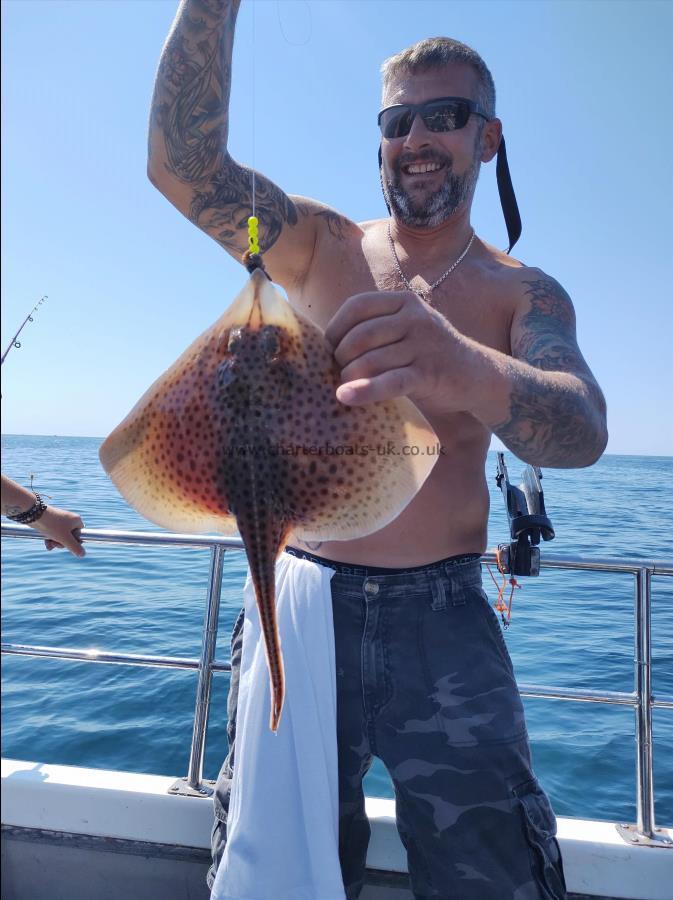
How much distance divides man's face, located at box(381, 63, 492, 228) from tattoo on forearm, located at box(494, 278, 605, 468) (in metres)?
0.65

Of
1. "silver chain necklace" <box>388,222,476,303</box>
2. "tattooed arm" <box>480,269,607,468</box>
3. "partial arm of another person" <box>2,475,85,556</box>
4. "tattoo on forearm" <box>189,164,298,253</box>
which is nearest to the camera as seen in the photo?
"tattooed arm" <box>480,269,607,468</box>

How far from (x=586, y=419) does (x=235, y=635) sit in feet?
5.05

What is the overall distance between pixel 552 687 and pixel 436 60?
9.27ft

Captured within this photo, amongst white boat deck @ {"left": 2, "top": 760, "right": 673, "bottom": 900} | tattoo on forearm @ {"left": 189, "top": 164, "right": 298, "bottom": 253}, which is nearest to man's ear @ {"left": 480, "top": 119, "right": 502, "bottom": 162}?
tattoo on forearm @ {"left": 189, "top": 164, "right": 298, "bottom": 253}

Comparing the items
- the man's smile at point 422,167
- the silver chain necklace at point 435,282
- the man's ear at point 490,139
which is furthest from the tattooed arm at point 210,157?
the man's ear at point 490,139

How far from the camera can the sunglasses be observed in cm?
230

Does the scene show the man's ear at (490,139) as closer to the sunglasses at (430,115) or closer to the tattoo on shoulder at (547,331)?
the sunglasses at (430,115)

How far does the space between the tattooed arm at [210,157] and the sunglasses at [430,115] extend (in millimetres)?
442

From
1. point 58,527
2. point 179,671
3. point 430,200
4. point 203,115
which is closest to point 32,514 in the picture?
point 58,527

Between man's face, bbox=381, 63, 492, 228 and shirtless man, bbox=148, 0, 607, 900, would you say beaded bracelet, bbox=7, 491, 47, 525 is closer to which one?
shirtless man, bbox=148, 0, 607, 900

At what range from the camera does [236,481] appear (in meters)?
1.32

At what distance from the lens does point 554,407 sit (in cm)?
164

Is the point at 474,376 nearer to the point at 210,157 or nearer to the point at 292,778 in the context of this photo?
the point at 210,157

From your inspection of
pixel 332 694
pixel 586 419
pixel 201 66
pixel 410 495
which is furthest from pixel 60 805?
pixel 201 66
